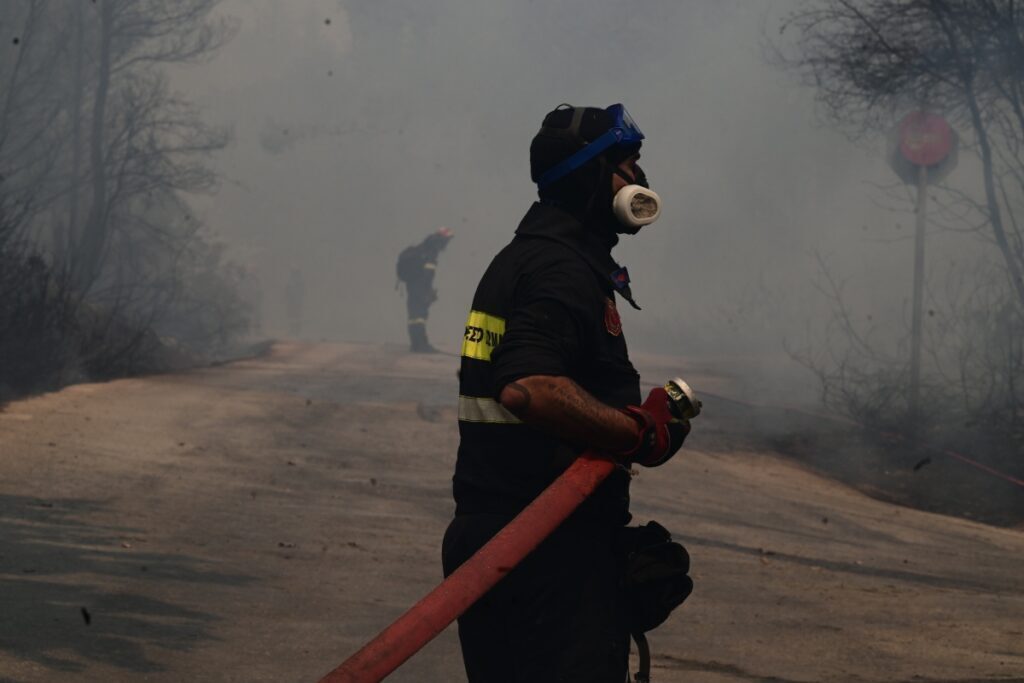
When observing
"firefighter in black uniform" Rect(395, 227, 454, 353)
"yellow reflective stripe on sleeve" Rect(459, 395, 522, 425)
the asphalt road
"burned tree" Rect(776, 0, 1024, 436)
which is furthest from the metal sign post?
"yellow reflective stripe on sleeve" Rect(459, 395, 522, 425)

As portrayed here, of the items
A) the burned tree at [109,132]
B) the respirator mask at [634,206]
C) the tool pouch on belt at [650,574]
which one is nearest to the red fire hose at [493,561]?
the tool pouch on belt at [650,574]

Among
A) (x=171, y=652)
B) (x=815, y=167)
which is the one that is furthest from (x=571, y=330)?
(x=815, y=167)

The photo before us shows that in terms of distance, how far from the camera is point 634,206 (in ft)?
8.98

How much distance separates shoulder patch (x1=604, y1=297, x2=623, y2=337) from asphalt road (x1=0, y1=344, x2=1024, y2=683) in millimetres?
2299

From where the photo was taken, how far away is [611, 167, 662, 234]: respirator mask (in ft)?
8.93

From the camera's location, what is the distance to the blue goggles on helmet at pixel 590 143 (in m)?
2.75

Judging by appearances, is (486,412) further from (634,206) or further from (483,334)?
(634,206)

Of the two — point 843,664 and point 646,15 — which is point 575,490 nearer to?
point 843,664

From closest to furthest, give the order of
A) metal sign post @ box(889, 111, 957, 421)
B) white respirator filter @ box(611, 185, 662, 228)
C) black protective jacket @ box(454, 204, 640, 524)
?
black protective jacket @ box(454, 204, 640, 524), white respirator filter @ box(611, 185, 662, 228), metal sign post @ box(889, 111, 957, 421)

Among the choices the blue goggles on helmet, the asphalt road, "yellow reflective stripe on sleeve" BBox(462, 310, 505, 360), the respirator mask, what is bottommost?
the asphalt road

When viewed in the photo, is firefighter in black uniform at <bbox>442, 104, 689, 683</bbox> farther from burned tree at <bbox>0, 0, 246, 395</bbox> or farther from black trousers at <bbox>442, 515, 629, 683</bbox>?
burned tree at <bbox>0, 0, 246, 395</bbox>

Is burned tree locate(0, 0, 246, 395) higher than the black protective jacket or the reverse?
→ higher

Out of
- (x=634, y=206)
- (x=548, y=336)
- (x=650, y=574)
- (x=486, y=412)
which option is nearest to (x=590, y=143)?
(x=634, y=206)

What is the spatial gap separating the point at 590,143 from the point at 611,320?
1.30 ft
